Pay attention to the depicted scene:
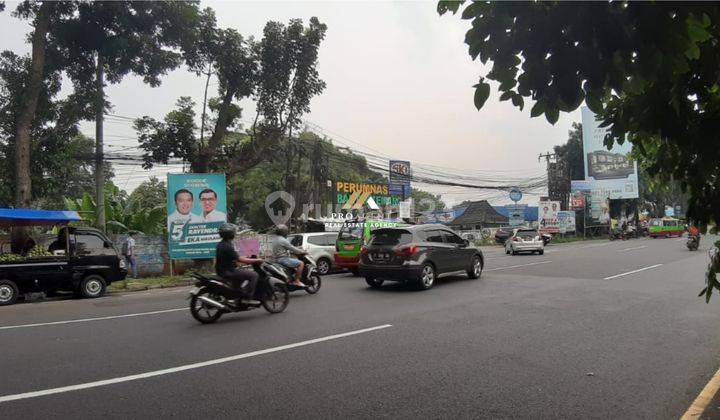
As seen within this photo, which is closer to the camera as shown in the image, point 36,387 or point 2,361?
point 36,387

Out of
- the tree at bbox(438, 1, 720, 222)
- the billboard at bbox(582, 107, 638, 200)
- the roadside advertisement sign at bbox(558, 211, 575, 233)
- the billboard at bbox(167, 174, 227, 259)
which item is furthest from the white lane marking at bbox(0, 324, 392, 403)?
the billboard at bbox(582, 107, 638, 200)

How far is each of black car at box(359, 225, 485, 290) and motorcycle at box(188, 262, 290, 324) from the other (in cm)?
385

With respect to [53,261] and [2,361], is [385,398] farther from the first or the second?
[53,261]

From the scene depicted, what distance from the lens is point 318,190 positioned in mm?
37438

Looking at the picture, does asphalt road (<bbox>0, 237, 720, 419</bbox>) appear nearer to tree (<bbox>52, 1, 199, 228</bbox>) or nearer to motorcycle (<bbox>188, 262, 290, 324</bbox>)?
motorcycle (<bbox>188, 262, 290, 324</bbox>)

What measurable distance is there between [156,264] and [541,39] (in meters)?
18.4

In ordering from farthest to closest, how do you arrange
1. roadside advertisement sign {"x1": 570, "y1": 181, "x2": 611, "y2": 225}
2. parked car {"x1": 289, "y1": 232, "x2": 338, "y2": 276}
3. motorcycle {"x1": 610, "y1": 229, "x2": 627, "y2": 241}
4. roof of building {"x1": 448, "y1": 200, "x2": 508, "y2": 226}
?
roof of building {"x1": 448, "y1": 200, "x2": 508, "y2": 226} < roadside advertisement sign {"x1": 570, "y1": 181, "x2": 611, "y2": 225} < motorcycle {"x1": 610, "y1": 229, "x2": 627, "y2": 241} < parked car {"x1": 289, "y1": 232, "x2": 338, "y2": 276}

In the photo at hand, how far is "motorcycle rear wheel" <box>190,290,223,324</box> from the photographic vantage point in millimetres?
8297

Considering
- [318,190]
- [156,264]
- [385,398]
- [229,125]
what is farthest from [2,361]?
[318,190]

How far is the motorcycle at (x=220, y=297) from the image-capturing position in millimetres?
8297

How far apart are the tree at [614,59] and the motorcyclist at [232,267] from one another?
6131 mm

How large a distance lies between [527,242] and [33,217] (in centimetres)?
2247

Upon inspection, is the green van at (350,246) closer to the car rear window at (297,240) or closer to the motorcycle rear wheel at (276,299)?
the car rear window at (297,240)

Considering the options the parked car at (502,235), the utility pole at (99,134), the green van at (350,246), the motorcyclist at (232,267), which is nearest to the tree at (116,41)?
the utility pole at (99,134)
